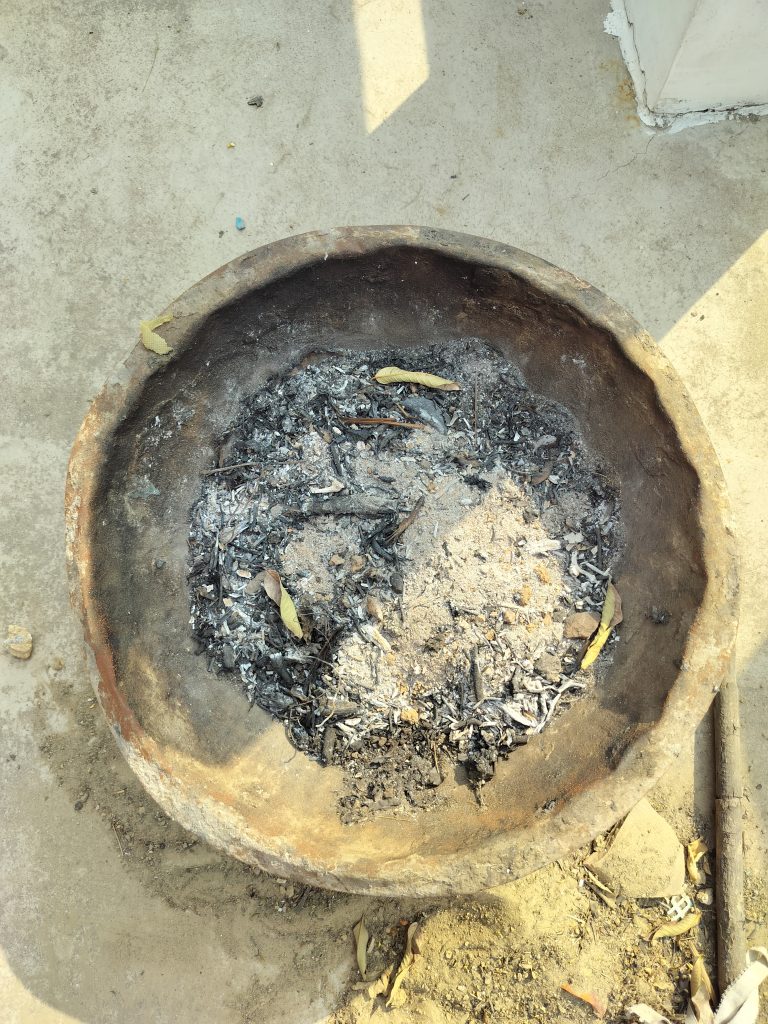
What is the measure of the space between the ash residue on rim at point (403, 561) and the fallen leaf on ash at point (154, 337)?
40cm

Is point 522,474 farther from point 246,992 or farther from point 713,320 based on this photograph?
point 246,992

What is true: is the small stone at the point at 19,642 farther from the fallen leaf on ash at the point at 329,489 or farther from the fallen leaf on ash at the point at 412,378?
the fallen leaf on ash at the point at 412,378

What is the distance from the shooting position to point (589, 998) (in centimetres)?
237

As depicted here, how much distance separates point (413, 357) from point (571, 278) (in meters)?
0.59

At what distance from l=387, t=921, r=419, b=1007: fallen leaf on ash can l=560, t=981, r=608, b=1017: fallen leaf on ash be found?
506 millimetres

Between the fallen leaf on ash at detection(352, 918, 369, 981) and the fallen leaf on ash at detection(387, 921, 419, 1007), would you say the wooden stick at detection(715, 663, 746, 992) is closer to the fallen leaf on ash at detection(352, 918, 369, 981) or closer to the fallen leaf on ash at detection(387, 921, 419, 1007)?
the fallen leaf on ash at detection(387, 921, 419, 1007)

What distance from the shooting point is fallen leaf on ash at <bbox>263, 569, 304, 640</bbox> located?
214cm

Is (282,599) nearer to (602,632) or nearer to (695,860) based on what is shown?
(602,632)

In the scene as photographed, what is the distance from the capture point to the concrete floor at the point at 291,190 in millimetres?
2654

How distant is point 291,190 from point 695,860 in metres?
2.90

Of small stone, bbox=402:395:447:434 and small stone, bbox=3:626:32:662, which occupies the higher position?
small stone, bbox=402:395:447:434

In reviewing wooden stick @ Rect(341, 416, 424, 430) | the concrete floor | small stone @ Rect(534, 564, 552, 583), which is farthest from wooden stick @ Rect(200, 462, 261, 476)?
small stone @ Rect(534, 564, 552, 583)

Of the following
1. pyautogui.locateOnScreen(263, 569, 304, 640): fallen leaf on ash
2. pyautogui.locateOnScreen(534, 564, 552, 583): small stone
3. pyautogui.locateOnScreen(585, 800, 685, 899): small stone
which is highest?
pyautogui.locateOnScreen(263, 569, 304, 640): fallen leaf on ash

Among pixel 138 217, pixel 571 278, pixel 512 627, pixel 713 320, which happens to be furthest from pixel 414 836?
pixel 138 217
